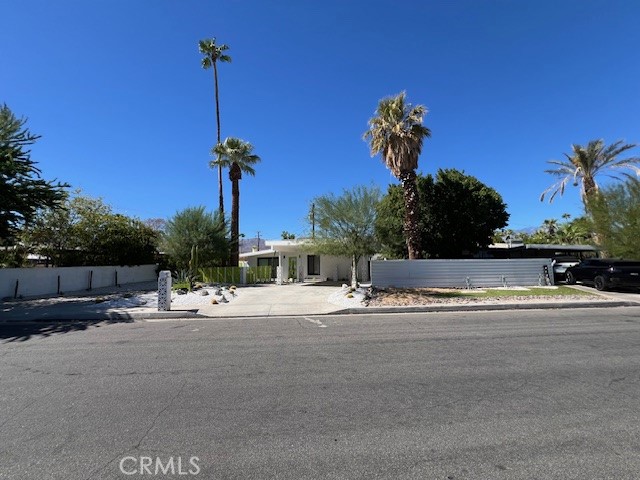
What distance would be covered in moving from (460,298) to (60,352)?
13.6 meters

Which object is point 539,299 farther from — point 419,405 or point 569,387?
point 419,405

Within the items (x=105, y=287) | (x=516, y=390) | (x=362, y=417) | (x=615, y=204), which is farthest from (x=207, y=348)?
(x=615, y=204)

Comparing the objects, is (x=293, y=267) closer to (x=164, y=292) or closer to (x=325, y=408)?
(x=164, y=292)

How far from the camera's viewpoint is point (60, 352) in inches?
307

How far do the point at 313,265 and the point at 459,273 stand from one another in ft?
40.1

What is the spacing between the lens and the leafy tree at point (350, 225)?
20016 mm

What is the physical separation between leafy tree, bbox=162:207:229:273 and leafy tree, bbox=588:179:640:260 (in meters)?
24.5

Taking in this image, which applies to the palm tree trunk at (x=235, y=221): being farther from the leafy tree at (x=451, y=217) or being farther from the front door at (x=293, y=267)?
the leafy tree at (x=451, y=217)

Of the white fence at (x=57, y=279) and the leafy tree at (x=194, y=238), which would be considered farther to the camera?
the leafy tree at (x=194, y=238)

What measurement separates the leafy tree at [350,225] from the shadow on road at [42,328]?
1038 cm

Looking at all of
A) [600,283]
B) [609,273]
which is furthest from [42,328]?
[600,283]

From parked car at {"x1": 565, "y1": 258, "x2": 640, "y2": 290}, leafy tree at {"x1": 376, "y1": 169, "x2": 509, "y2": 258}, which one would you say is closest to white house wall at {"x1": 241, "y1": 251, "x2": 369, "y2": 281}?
leafy tree at {"x1": 376, "y1": 169, "x2": 509, "y2": 258}

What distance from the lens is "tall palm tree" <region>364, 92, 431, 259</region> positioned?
2284cm

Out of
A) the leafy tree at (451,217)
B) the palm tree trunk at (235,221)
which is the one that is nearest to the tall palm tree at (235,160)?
the palm tree trunk at (235,221)
